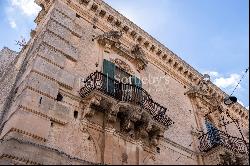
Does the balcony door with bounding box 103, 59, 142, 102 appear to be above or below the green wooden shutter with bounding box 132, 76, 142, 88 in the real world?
below

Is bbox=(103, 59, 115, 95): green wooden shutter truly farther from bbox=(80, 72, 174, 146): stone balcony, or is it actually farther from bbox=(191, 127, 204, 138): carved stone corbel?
bbox=(191, 127, 204, 138): carved stone corbel

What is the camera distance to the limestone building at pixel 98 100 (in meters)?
8.12

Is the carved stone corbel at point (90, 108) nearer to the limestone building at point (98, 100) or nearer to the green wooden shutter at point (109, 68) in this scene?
the limestone building at point (98, 100)

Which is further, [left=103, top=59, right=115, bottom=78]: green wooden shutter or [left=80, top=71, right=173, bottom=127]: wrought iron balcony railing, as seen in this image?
[left=103, top=59, right=115, bottom=78]: green wooden shutter

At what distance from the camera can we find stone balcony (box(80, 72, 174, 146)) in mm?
9477

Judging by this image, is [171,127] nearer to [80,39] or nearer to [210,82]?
[80,39]

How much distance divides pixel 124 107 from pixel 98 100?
2.85 ft

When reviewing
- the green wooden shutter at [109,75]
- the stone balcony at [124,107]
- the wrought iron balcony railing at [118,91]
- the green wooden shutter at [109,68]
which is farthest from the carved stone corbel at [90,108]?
the green wooden shutter at [109,68]

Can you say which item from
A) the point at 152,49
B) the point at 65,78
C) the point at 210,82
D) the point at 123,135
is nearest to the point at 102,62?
the point at 65,78

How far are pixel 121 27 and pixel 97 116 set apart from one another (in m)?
5.51

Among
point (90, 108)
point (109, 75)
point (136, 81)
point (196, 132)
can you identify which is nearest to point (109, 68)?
point (109, 75)

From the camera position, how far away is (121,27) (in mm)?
13922

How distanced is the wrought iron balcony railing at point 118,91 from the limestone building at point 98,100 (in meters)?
0.03

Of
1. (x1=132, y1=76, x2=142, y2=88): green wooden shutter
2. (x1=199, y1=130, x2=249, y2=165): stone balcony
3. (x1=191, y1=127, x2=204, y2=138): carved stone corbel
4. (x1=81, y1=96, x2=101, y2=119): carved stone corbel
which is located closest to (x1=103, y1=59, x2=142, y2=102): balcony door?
(x1=81, y1=96, x2=101, y2=119): carved stone corbel
